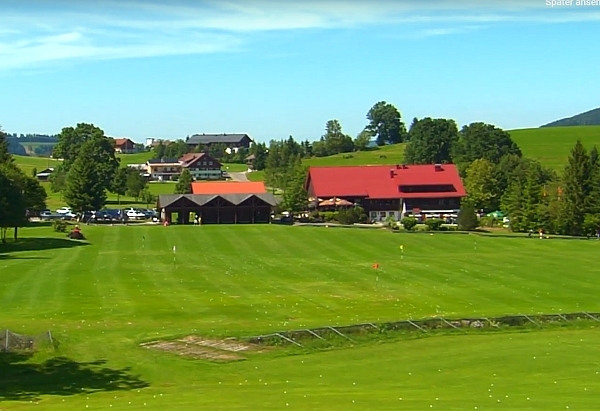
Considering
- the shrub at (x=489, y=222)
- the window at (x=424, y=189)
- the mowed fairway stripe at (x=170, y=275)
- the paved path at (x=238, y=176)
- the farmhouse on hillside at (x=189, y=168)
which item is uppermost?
the farmhouse on hillside at (x=189, y=168)

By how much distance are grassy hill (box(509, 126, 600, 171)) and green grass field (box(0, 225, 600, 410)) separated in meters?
90.3

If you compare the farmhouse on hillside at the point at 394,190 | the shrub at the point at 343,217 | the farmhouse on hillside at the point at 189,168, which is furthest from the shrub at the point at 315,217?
the farmhouse on hillside at the point at 189,168

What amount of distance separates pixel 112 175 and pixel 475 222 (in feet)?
192

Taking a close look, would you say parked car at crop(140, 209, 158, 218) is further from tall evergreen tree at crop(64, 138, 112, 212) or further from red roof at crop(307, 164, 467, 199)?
red roof at crop(307, 164, 467, 199)

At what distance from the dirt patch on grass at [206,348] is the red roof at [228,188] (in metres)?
69.0

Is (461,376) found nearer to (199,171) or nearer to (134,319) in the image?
(134,319)

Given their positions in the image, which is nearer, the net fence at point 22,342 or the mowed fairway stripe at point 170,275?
the net fence at point 22,342

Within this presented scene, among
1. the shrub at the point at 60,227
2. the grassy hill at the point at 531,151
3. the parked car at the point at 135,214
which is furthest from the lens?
the grassy hill at the point at 531,151

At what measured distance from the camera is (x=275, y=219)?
100438 millimetres

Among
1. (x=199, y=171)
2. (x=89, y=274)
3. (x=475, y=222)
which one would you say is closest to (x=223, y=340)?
(x=89, y=274)

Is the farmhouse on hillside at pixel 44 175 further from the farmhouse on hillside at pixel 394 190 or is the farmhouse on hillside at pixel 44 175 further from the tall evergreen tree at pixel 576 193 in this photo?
the tall evergreen tree at pixel 576 193

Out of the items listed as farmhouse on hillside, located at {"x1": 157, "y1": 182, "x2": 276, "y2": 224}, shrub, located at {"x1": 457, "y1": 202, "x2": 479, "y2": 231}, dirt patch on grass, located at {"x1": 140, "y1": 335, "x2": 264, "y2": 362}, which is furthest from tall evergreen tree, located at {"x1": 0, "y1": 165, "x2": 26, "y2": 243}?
shrub, located at {"x1": 457, "y1": 202, "x2": 479, "y2": 231}

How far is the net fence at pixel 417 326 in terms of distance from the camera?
30.3 metres

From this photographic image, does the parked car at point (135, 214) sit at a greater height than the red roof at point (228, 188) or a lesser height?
lesser
